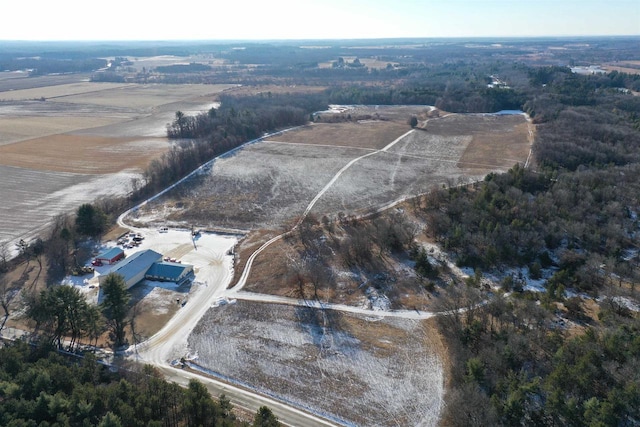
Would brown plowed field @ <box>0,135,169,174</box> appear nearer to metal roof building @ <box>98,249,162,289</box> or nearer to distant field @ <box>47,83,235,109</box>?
metal roof building @ <box>98,249,162,289</box>

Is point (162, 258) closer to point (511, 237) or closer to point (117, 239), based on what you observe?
point (117, 239)

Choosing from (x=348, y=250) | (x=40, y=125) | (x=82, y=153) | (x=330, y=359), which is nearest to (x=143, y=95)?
(x=40, y=125)

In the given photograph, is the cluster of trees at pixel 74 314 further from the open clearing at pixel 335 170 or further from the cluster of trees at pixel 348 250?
the open clearing at pixel 335 170

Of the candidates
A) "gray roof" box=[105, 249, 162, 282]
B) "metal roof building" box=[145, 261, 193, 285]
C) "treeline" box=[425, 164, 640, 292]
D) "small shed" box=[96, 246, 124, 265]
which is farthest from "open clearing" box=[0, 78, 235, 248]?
"treeline" box=[425, 164, 640, 292]

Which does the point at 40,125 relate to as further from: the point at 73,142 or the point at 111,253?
the point at 111,253

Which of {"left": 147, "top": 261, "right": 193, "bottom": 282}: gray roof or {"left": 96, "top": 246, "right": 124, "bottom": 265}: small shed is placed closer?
{"left": 147, "top": 261, "right": 193, "bottom": 282}: gray roof

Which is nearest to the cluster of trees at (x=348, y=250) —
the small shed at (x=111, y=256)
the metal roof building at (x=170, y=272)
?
the metal roof building at (x=170, y=272)
